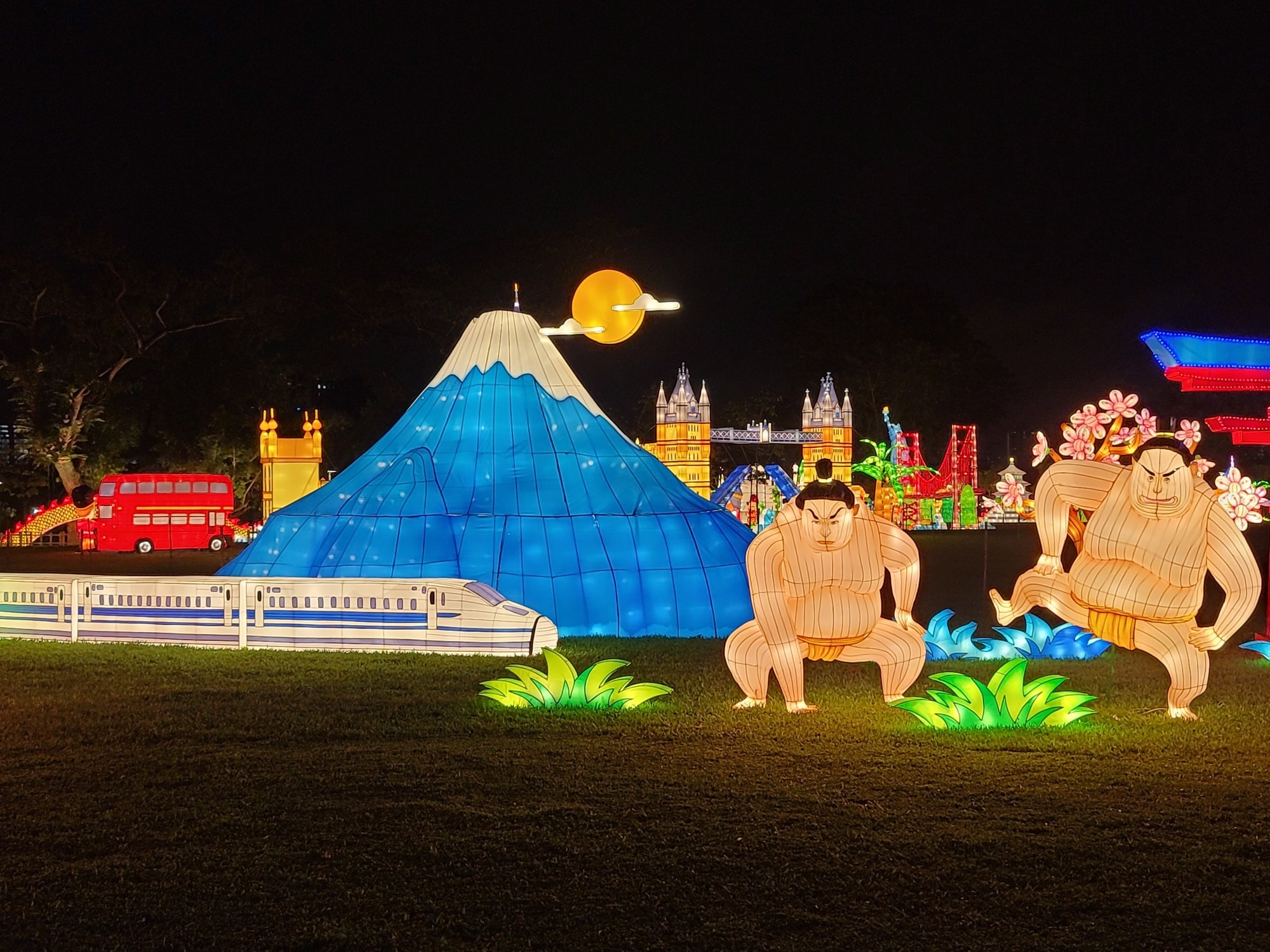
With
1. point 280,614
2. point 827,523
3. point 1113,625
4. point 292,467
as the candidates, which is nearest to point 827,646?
point 827,523

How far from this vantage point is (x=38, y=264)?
105ft

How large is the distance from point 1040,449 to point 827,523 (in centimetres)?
332

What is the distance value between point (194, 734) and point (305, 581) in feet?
13.5

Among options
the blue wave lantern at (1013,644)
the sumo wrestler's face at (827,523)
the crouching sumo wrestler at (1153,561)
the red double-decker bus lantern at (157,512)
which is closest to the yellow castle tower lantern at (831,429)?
the red double-decker bus lantern at (157,512)

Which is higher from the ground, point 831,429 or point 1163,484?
point 831,429

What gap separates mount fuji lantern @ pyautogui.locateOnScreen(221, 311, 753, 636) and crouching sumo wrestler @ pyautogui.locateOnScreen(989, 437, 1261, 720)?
458cm

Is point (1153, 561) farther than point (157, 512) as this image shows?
No

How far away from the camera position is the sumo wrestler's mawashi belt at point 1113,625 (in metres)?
7.96

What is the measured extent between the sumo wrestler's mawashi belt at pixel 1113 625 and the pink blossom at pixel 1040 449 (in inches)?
88.4

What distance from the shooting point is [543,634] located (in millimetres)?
11055

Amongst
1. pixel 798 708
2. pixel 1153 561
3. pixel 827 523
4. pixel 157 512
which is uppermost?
pixel 157 512

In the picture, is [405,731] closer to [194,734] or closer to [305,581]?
[194,734]

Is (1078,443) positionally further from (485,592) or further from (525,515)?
(525,515)

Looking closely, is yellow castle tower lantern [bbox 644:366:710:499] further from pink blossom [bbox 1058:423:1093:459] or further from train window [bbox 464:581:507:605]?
pink blossom [bbox 1058:423:1093:459]
